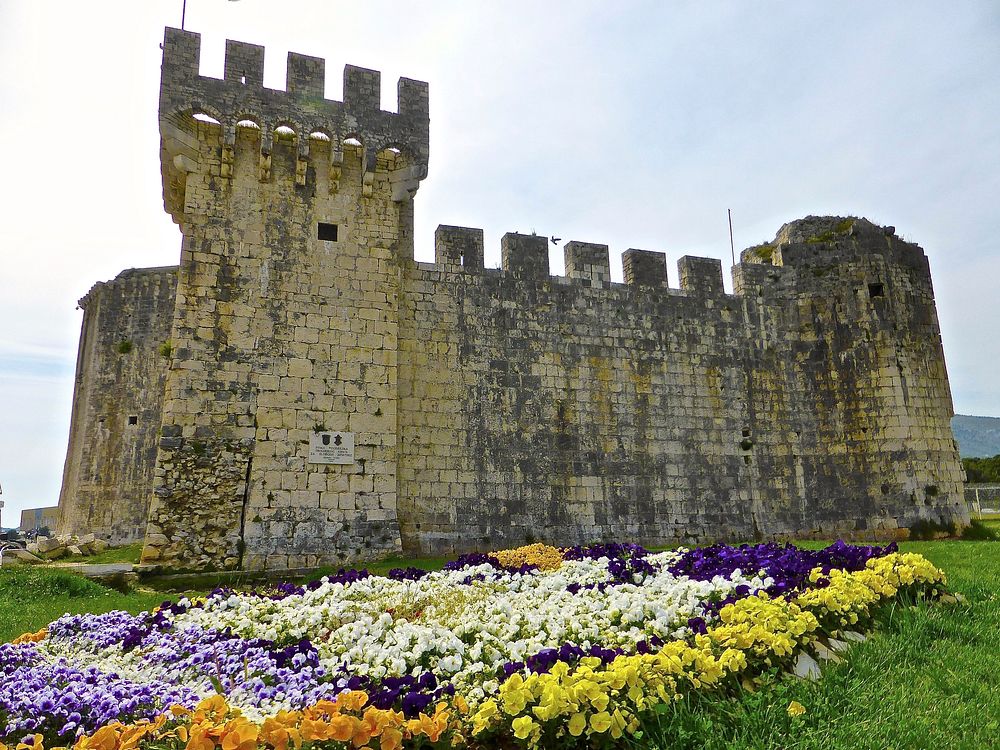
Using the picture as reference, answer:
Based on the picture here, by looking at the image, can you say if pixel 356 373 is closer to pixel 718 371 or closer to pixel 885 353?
pixel 718 371

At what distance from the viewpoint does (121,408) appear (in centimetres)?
2217

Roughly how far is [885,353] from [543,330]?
7696 millimetres

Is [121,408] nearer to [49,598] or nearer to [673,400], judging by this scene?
[49,598]

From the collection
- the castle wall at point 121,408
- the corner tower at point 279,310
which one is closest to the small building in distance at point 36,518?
the castle wall at point 121,408

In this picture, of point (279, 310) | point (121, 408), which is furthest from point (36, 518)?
point (279, 310)

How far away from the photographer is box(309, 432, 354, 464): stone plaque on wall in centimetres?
1175

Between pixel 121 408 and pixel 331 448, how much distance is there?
533 inches

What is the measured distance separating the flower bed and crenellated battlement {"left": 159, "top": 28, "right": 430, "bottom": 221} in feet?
25.8

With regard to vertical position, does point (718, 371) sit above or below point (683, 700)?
above

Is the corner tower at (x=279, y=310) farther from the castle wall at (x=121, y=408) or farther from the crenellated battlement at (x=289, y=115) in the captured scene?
the castle wall at (x=121, y=408)

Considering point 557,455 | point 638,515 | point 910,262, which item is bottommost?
point 638,515

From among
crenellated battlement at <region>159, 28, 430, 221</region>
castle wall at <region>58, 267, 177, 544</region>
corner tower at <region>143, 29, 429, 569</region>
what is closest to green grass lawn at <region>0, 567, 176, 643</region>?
corner tower at <region>143, 29, 429, 569</region>

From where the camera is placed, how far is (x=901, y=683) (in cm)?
455

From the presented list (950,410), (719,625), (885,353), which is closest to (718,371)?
(885,353)
